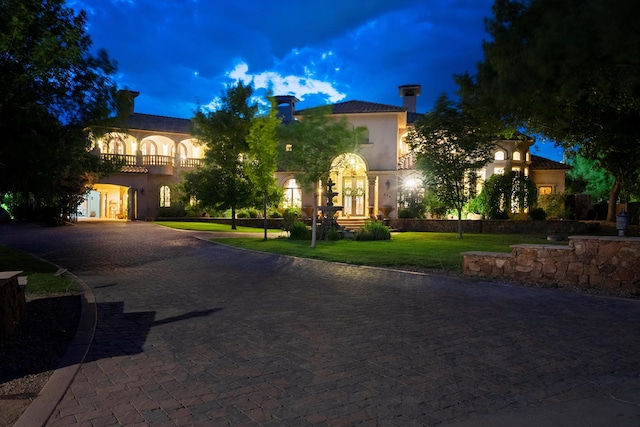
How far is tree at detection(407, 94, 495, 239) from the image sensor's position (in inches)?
877

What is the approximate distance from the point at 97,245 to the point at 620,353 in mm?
17323

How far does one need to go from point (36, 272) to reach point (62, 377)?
7761 mm

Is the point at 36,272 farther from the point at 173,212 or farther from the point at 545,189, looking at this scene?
the point at 545,189

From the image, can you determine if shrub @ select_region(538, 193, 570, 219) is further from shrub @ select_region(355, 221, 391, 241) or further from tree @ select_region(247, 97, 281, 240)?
tree @ select_region(247, 97, 281, 240)

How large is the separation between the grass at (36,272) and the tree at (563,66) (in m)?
9.27

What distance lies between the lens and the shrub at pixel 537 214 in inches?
1083

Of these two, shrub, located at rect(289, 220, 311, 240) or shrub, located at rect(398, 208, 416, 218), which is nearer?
shrub, located at rect(289, 220, 311, 240)

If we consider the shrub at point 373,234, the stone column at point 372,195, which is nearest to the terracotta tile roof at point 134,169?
the stone column at point 372,195

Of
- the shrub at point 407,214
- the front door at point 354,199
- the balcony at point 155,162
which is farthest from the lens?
the balcony at point 155,162

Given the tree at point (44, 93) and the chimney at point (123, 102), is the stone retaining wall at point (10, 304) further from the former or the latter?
the chimney at point (123, 102)

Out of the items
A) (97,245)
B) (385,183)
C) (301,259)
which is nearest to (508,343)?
(301,259)

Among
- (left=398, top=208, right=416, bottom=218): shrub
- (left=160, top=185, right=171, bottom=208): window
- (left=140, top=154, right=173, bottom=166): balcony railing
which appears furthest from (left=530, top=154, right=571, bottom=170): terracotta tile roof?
(left=140, top=154, right=173, bottom=166): balcony railing

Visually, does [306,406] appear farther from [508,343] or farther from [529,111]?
[529,111]

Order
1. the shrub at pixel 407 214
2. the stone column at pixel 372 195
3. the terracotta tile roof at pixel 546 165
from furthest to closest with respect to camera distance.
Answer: the terracotta tile roof at pixel 546 165
the stone column at pixel 372 195
the shrub at pixel 407 214
